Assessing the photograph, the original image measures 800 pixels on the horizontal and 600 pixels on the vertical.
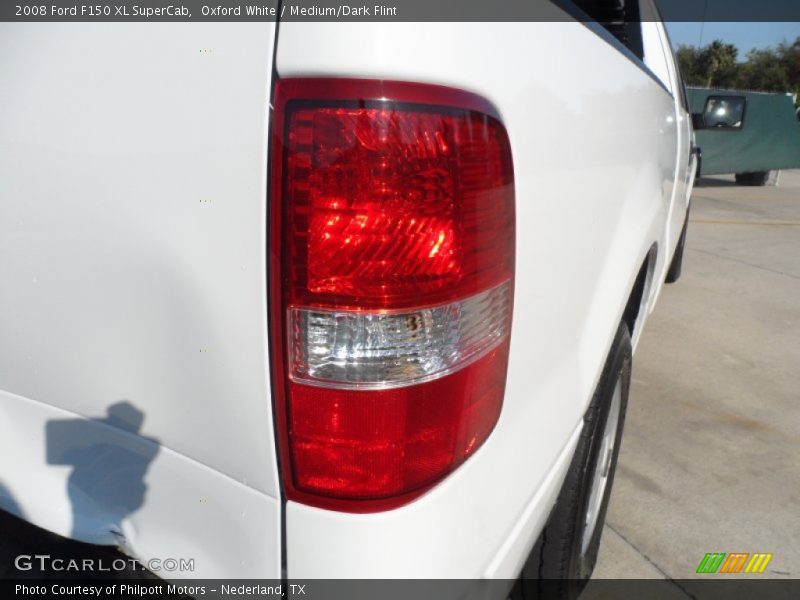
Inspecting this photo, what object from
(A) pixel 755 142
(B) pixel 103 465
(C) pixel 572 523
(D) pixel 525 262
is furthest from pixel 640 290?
(A) pixel 755 142

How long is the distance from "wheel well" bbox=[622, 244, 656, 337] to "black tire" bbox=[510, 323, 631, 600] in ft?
1.28

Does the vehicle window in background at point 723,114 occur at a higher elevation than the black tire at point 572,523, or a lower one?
higher

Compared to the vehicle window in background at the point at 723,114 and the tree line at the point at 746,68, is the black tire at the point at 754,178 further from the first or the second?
the tree line at the point at 746,68

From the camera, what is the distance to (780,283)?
5832 millimetres

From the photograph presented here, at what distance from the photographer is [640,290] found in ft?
7.98

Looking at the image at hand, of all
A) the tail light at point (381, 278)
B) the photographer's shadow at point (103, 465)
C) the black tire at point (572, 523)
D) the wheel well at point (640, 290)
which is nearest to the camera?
the tail light at point (381, 278)

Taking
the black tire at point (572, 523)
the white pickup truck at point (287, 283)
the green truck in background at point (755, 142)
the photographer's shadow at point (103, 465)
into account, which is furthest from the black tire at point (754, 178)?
the photographer's shadow at point (103, 465)

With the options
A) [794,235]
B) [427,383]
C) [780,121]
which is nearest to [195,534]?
[427,383]

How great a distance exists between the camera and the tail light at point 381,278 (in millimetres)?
864

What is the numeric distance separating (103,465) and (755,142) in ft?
48.0

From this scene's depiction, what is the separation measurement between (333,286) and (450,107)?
0.28 meters

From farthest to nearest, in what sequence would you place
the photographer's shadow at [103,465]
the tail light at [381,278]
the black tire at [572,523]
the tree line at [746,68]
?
1. the tree line at [746,68]
2. the black tire at [572,523]
3. the photographer's shadow at [103,465]
4. the tail light at [381,278]

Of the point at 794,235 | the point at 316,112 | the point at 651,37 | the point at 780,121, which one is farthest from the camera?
the point at 780,121

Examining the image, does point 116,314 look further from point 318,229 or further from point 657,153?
point 657,153
